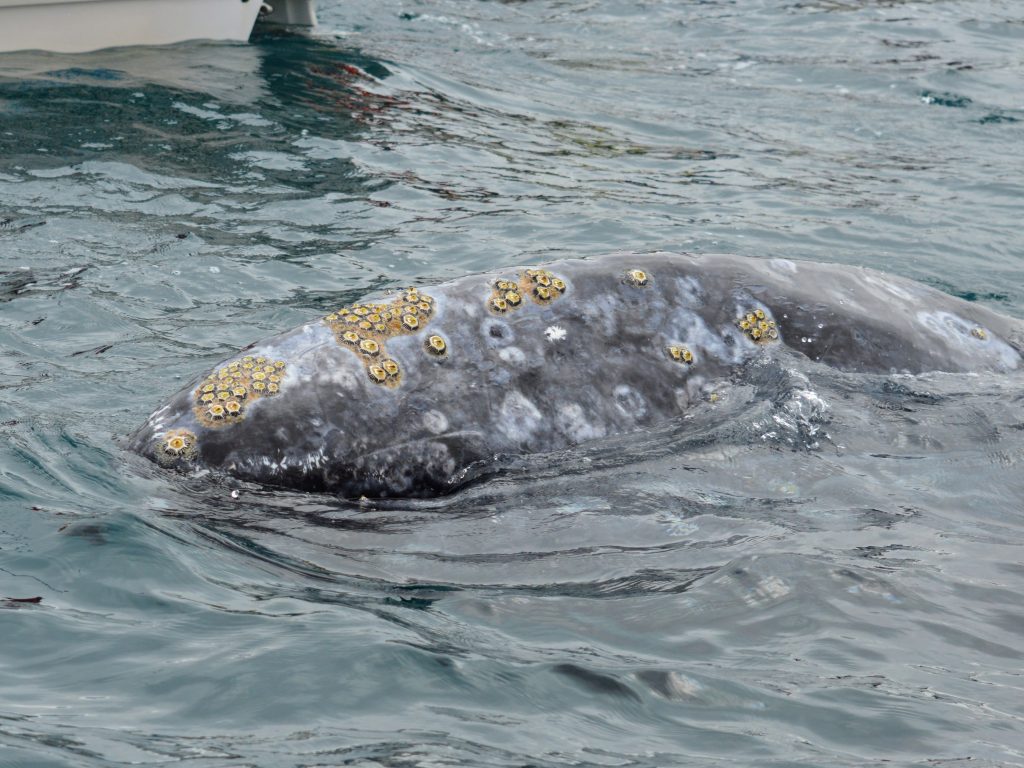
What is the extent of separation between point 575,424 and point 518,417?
0.93ft

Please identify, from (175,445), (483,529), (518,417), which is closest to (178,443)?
(175,445)

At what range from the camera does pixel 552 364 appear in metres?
6.09

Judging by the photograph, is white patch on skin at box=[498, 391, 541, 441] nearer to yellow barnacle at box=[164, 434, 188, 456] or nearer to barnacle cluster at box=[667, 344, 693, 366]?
barnacle cluster at box=[667, 344, 693, 366]

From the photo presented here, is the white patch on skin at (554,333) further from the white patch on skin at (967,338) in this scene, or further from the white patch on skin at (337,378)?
the white patch on skin at (967,338)

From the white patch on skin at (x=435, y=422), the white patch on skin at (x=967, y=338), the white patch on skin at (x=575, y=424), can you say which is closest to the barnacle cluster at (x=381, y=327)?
the white patch on skin at (x=435, y=422)

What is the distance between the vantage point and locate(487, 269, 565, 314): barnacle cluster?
6.16 meters

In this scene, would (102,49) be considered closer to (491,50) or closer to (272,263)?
(491,50)

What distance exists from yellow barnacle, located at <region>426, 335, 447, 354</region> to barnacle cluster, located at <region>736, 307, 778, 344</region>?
4.98ft

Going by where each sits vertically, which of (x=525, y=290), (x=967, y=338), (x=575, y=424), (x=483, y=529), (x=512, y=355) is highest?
(x=525, y=290)

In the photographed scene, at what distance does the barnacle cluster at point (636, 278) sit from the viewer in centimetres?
634

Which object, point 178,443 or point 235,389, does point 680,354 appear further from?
point 178,443

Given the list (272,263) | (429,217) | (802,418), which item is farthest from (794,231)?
(802,418)

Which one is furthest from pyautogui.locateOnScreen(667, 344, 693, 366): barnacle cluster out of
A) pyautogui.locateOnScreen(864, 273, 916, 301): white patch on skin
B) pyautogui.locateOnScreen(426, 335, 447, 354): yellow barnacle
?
pyautogui.locateOnScreen(864, 273, 916, 301): white patch on skin

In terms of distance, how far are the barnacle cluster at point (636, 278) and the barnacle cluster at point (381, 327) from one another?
3.26ft
